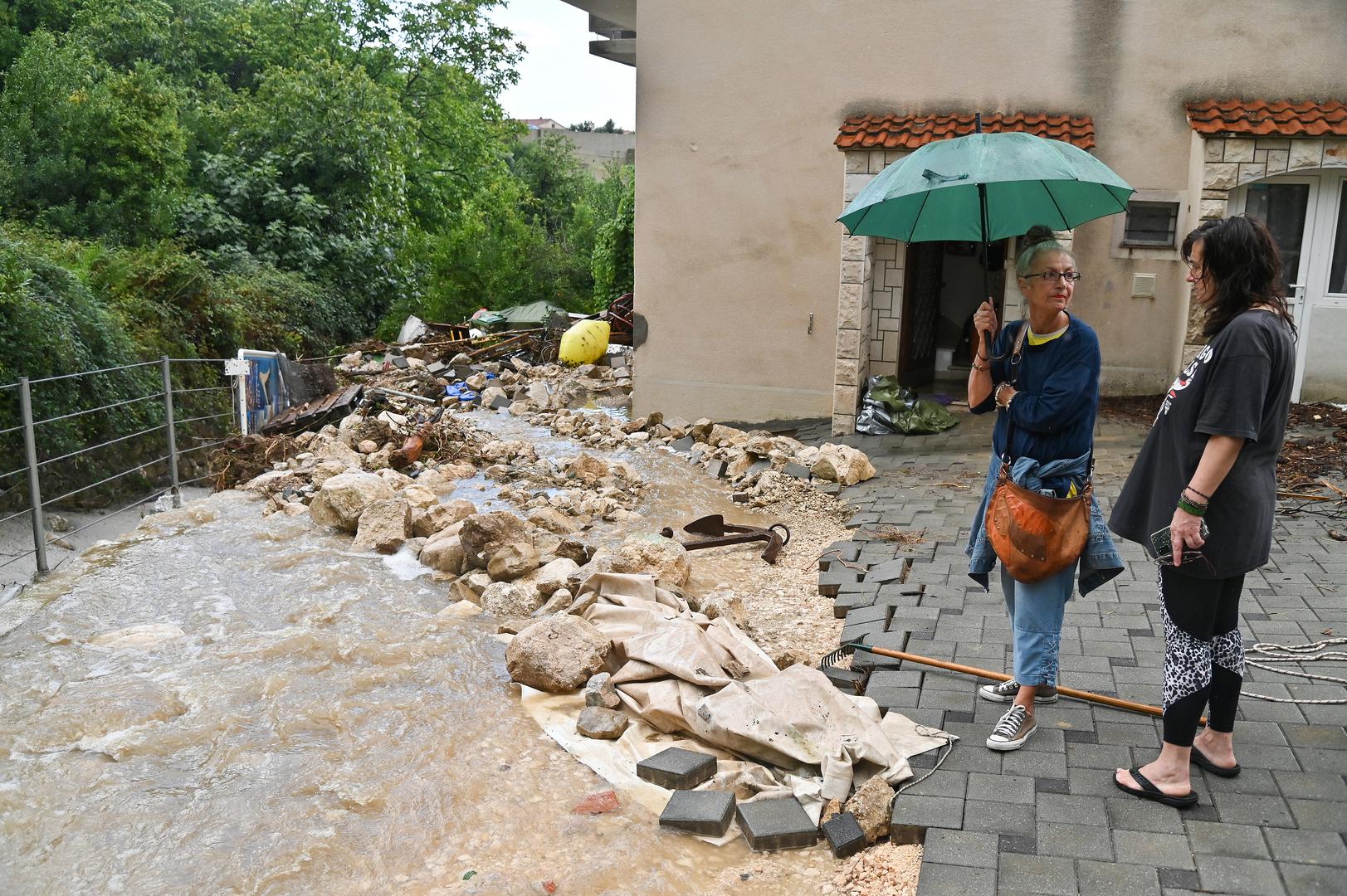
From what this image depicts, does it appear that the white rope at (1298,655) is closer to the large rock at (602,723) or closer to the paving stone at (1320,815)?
the paving stone at (1320,815)

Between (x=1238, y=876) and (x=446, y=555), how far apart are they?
5.78 meters

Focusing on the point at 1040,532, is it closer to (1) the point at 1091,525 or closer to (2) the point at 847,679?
(1) the point at 1091,525

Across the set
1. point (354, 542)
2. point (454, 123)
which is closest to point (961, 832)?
point (354, 542)

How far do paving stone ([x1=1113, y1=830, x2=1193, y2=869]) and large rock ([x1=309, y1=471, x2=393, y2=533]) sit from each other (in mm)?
6752

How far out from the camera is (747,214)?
1262 cm

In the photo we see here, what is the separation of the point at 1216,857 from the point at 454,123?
28489mm

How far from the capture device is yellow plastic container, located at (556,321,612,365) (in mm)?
17781

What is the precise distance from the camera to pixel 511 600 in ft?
22.4

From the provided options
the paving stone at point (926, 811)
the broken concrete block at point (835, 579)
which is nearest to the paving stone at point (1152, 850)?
the paving stone at point (926, 811)

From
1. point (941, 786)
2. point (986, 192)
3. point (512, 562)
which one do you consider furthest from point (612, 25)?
point (941, 786)

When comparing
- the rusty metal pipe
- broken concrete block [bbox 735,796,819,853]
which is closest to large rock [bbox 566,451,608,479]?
the rusty metal pipe

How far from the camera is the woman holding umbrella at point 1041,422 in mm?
3975

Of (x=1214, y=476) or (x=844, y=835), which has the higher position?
(x=1214, y=476)

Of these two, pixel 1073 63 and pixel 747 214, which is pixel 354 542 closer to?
pixel 747 214
